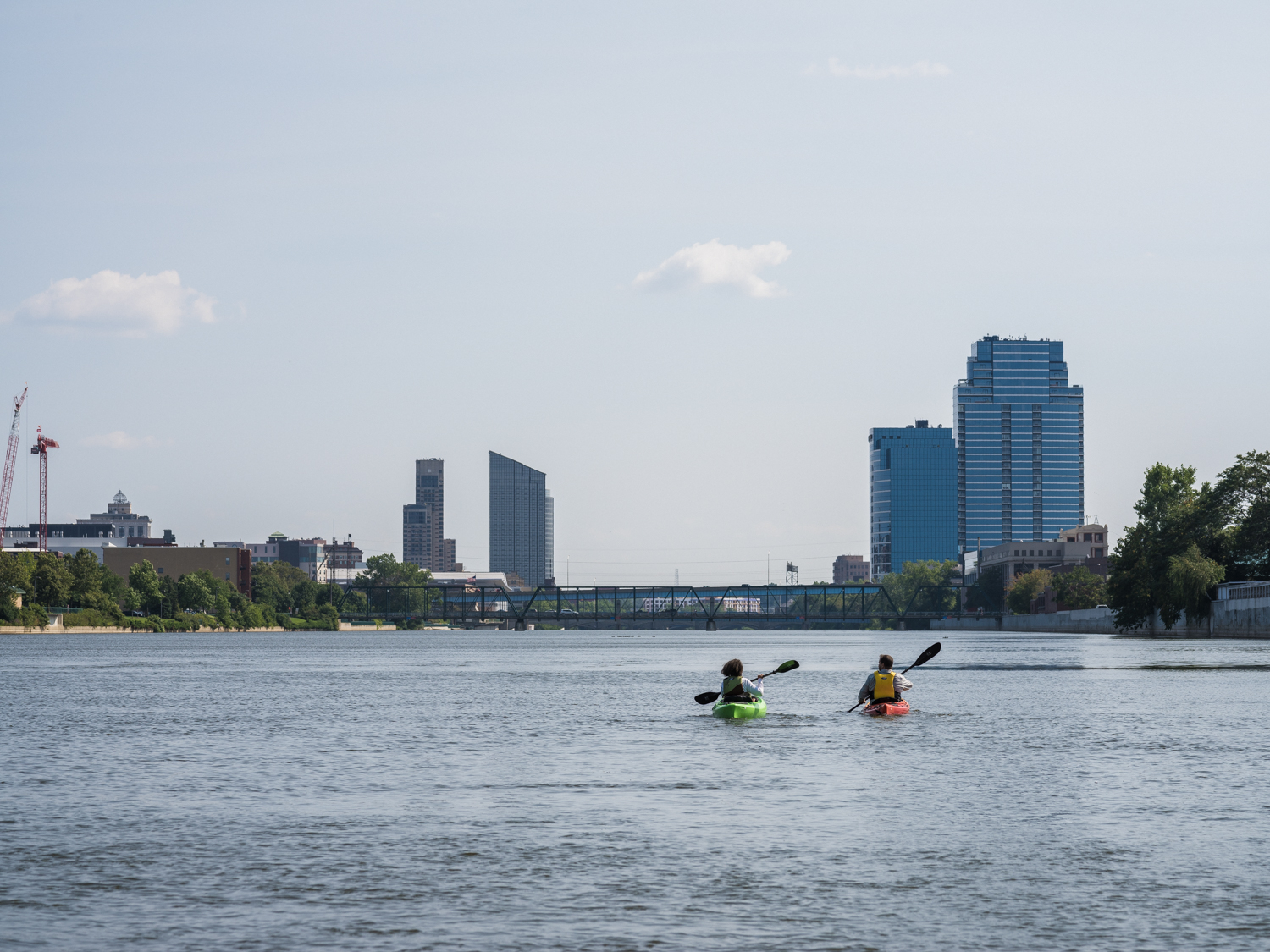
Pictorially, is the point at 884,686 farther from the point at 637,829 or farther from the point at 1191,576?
the point at 1191,576

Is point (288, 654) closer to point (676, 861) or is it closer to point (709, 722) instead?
point (709, 722)

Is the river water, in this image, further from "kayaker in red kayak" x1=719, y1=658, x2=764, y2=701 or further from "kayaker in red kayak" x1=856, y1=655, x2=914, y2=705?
"kayaker in red kayak" x1=856, y1=655, x2=914, y2=705

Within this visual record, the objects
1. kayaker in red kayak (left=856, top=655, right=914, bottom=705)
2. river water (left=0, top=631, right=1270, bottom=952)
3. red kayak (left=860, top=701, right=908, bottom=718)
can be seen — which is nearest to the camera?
river water (left=0, top=631, right=1270, bottom=952)

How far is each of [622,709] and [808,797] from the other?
26271 millimetres

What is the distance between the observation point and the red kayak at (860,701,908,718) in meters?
47.6

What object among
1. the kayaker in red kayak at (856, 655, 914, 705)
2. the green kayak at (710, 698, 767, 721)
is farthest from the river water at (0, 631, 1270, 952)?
the kayaker in red kayak at (856, 655, 914, 705)

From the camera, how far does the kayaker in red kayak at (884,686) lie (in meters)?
47.8

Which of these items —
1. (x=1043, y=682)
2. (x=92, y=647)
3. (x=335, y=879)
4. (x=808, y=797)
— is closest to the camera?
(x=335, y=879)

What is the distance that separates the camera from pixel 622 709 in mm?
53781

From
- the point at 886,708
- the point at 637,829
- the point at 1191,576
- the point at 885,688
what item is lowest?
the point at 886,708

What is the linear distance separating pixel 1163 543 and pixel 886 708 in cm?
12489

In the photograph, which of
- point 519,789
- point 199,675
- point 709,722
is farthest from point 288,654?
point 519,789

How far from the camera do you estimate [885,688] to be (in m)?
47.8

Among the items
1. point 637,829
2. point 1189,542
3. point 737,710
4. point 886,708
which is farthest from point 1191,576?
point 637,829
